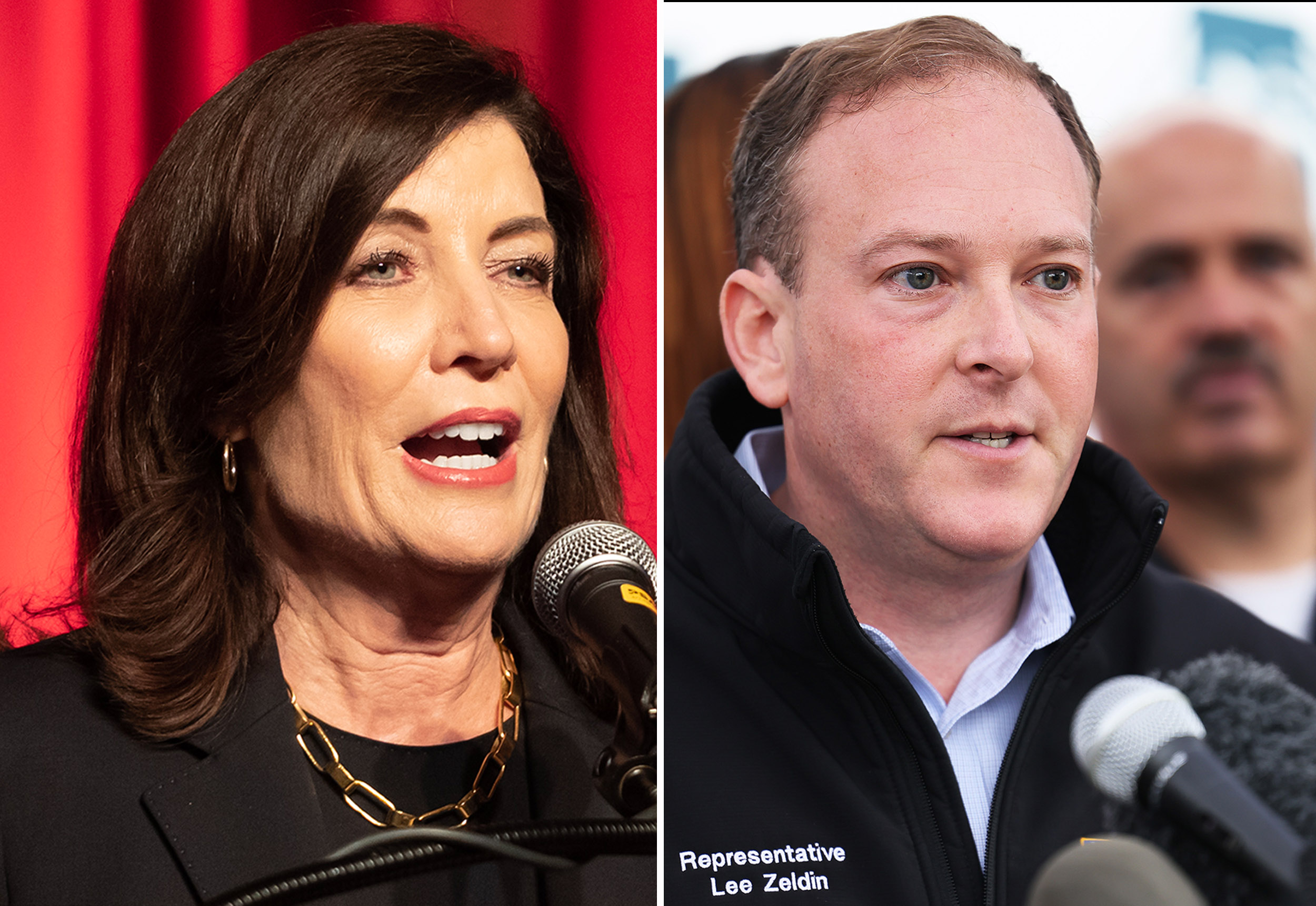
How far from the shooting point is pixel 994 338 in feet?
3.97

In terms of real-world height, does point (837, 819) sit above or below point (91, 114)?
below

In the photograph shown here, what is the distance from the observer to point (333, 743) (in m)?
1.42

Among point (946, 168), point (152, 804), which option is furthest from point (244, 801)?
point (946, 168)

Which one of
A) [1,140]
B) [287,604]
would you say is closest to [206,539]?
[287,604]

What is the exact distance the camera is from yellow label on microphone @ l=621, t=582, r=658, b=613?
39.4 inches

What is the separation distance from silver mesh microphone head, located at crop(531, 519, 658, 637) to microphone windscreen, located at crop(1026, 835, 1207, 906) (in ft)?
1.36

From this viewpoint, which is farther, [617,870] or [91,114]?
[91,114]

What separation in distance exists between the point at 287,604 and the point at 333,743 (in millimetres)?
191

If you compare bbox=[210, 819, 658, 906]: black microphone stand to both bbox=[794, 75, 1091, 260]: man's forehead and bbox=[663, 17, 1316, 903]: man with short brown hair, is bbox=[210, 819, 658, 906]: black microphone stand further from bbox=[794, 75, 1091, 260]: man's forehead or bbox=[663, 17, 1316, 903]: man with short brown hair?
bbox=[794, 75, 1091, 260]: man's forehead

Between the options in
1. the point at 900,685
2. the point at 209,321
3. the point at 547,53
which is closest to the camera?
the point at 900,685

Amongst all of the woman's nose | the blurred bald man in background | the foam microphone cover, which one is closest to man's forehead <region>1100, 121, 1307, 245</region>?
the blurred bald man in background

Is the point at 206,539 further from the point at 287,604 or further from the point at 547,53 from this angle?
the point at 547,53

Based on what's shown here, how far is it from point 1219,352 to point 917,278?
47cm

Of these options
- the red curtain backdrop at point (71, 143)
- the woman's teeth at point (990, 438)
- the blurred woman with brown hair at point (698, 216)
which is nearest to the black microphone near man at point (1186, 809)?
the woman's teeth at point (990, 438)
